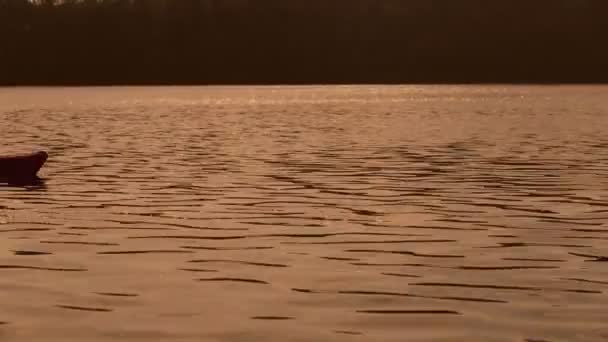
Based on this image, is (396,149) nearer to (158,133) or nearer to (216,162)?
(216,162)

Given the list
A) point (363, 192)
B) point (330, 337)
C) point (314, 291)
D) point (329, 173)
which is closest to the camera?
point (330, 337)

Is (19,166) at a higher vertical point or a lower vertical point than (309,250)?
lower

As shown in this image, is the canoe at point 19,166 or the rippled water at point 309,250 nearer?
the rippled water at point 309,250

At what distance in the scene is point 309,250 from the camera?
20922 millimetres

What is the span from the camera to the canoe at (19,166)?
3716 centimetres

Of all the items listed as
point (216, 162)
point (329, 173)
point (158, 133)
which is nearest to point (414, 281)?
point (329, 173)

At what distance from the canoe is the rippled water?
76 cm

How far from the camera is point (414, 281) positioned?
17734 millimetres

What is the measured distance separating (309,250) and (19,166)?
733 inches

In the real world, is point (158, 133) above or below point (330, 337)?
below

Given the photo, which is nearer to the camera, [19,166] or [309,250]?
[309,250]

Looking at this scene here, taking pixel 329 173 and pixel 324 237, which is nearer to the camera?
pixel 324 237

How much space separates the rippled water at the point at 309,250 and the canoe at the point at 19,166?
2.50 feet

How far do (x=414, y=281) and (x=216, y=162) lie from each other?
26953 mm
